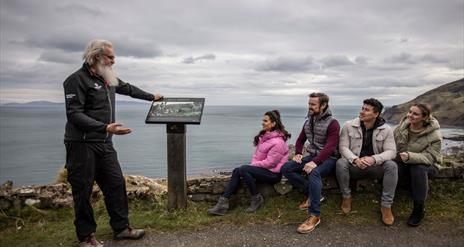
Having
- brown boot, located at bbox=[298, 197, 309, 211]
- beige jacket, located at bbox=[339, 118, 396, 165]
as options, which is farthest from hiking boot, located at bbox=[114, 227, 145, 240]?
beige jacket, located at bbox=[339, 118, 396, 165]

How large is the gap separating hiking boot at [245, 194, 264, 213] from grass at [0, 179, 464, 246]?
0.10 m

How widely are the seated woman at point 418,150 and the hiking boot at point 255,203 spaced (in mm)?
2220

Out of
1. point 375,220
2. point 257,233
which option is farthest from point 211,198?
point 375,220

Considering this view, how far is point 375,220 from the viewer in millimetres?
5160

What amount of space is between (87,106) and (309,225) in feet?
11.2

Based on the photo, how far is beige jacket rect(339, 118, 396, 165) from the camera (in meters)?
5.22

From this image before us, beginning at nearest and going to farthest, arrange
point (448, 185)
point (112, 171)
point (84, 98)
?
point (84, 98)
point (112, 171)
point (448, 185)

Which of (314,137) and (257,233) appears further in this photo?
(314,137)

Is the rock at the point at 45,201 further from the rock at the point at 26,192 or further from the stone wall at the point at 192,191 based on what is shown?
the rock at the point at 26,192

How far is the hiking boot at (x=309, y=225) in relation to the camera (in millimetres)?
4829

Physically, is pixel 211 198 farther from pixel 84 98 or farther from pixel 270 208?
pixel 84 98

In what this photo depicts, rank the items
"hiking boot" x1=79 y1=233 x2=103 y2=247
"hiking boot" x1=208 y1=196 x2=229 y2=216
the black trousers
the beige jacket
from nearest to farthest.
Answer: the black trousers → "hiking boot" x1=79 y1=233 x2=103 y2=247 → the beige jacket → "hiking boot" x1=208 y1=196 x2=229 y2=216

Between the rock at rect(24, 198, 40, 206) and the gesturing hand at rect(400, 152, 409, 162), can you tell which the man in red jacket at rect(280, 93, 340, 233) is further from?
the rock at rect(24, 198, 40, 206)

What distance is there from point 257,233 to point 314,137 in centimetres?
185
